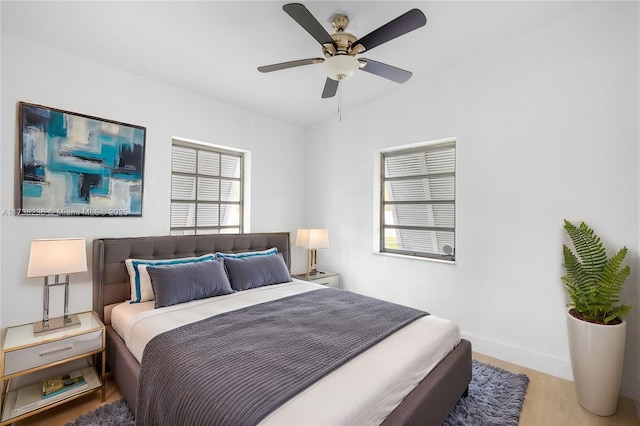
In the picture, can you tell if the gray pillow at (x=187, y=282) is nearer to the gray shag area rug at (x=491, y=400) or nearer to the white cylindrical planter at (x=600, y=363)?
the gray shag area rug at (x=491, y=400)

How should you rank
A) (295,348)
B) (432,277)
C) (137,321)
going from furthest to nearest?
(432,277), (137,321), (295,348)

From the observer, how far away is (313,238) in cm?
377

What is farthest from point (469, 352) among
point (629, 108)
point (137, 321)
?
point (137, 321)

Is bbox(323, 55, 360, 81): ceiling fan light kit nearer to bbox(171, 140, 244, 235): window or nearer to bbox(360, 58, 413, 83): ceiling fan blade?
bbox(360, 58, 413, 83): ceiling fan blade

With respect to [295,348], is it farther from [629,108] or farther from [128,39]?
[629,108]

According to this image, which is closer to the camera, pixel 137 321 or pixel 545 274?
pixel 137 321

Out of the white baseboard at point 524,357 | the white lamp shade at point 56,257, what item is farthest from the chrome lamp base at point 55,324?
the white baseboard at point 524,357

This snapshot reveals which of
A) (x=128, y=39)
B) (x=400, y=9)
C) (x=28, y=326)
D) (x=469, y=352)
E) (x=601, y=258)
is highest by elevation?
(x=400, y=9)

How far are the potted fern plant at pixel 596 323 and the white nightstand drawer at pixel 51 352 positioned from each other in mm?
3469

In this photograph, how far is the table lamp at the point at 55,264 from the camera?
2.04m

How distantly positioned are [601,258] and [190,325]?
2.93 meters

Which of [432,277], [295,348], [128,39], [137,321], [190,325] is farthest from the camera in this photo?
[432,277]

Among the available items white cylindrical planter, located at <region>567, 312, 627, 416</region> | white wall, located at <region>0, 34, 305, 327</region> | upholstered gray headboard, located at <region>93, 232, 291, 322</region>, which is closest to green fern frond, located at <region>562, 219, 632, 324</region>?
white cylindrical planter, located at <region>567, 312, 627, 416</region>

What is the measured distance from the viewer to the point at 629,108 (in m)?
2.20
